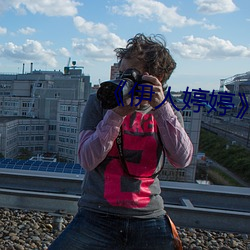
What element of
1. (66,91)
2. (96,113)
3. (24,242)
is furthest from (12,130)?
(96,113)

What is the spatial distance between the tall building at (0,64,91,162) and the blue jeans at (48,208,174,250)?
9076 millimetres

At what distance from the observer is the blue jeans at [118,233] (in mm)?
1435

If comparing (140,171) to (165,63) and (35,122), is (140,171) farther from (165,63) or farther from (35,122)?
(35,122)

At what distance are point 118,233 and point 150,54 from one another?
0.78 m

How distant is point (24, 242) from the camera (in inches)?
107

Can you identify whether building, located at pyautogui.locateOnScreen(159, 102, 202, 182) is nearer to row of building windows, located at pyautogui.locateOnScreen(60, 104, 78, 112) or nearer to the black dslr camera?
the black dslr camera

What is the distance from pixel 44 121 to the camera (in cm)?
2162

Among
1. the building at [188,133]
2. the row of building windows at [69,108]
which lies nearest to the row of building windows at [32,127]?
the row of building windows at [69,108]

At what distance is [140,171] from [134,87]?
0.40 meters

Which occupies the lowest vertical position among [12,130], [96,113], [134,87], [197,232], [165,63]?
[12,130]

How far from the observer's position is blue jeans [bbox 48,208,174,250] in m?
1.43

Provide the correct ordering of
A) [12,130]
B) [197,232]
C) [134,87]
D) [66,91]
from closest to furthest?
[134,87]
[197,232]
[12,130]
[66,91]

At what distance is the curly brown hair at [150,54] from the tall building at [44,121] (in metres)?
Result: 9.00

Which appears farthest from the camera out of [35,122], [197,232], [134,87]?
[35,122]
